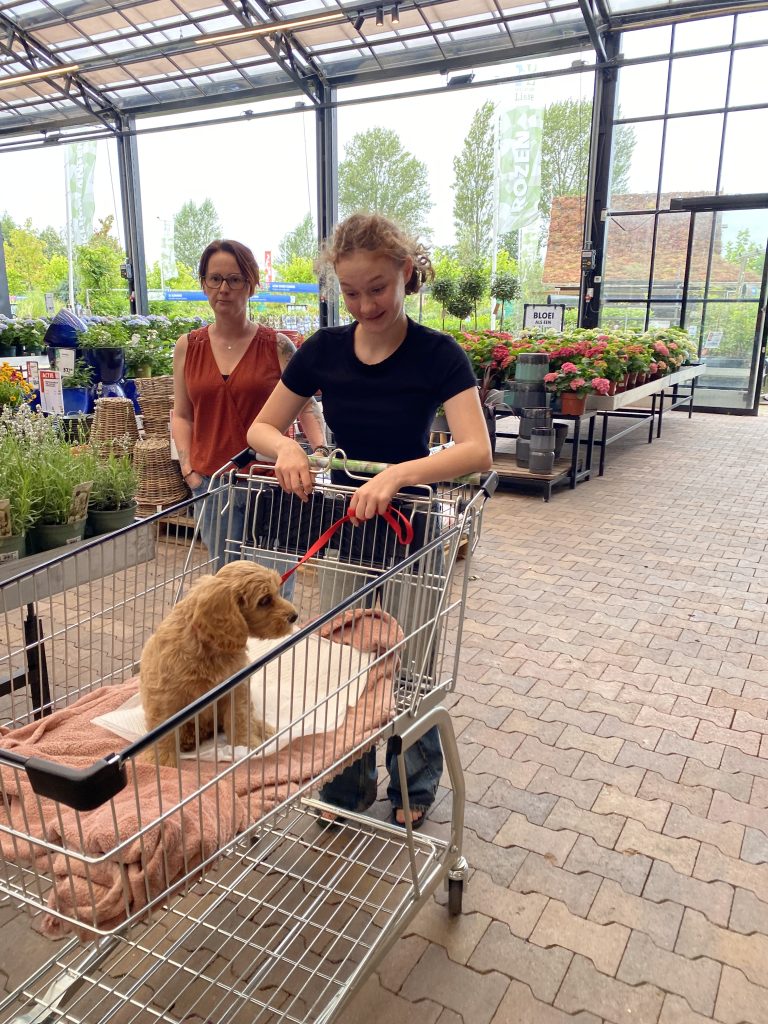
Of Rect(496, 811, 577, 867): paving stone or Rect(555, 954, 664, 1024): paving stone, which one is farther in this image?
Rect(496, 811, 577, 867): paving stone

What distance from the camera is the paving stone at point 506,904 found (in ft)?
6.88

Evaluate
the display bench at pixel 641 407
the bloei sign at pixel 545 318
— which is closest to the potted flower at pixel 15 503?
the display bench at pixel 641 407

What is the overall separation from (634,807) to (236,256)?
7.98ft

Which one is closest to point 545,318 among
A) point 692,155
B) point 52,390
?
point 692,155

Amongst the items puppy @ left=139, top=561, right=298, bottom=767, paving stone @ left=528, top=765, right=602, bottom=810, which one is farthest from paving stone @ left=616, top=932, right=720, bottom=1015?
puppy @ left=139, top=561, right=298, bottom=767

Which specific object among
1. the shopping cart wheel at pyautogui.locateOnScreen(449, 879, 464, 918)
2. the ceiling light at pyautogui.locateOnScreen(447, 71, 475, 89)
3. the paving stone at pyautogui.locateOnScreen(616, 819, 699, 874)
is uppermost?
the ceiling light at pyautogui.locateOnScreen(447, 71, 475, 89)

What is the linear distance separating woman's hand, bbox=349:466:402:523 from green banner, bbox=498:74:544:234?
13.2 metres

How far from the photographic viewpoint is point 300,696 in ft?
6.26

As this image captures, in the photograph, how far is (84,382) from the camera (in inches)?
253

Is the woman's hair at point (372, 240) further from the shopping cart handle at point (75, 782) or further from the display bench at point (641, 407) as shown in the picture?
the display bench at point (641, 407)

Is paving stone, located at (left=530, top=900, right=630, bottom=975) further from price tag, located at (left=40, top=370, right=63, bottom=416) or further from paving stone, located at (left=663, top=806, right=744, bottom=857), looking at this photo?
price tag, located at (left=40, top=370, right=63, bottom=416)

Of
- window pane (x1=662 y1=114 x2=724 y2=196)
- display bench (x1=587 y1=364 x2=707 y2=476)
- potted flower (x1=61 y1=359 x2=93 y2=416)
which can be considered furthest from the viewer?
window pane (x1=662 y1=114 x2=724 y2=196)

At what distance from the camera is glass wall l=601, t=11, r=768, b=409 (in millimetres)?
11602

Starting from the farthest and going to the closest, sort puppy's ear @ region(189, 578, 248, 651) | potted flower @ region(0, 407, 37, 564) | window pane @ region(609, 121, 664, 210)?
window pane @ region(609, 121, 664, 210) → potted flower @ region(0, 407, 37, 564) → puppy's ear @ region(189, 578, 248, 651)
